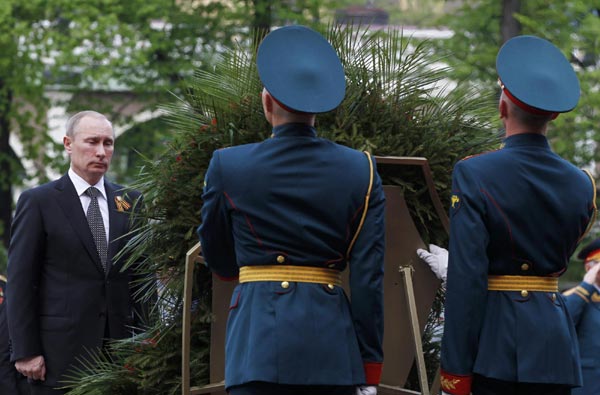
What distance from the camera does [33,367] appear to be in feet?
18.5

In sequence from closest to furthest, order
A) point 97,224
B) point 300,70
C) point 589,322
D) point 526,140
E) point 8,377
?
point 300,70 → point 526,140 → point 97,224 → point 8,377 → point 589,322

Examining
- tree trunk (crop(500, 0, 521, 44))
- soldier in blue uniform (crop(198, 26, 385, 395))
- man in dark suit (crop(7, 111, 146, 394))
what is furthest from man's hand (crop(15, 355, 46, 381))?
tree trunk (crop(500, 0, 521, 44))

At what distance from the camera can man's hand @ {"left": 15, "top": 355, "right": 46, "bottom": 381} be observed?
5641 mm

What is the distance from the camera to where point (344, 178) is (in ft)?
13.1

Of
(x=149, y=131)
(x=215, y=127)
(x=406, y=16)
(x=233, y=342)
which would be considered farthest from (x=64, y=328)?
(x=406, y=16)

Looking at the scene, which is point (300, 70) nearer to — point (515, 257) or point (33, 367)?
point (515, 257)

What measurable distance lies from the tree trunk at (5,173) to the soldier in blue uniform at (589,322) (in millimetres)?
12186

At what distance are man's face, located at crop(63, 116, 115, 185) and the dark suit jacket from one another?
0.70ft

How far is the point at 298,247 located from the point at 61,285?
7.15 feet

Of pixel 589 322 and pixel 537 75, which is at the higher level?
pixel 537 75

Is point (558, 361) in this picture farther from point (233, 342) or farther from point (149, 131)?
point (149, 131)

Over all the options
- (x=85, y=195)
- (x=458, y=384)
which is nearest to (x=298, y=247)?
(x=458, y=384)

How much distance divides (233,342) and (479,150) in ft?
5.51

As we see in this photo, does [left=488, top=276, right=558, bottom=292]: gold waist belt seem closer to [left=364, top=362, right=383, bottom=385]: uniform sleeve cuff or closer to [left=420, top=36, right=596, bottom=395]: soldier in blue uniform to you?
[left=420, top=36, right=596, bottom=395]: soldier in blue uniform
